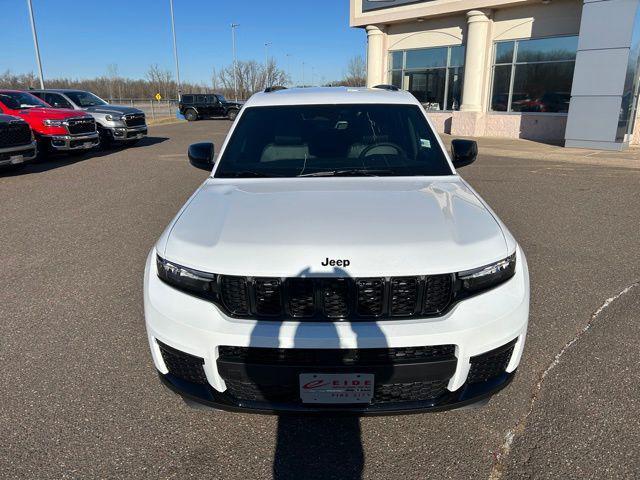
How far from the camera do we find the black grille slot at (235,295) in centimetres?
217

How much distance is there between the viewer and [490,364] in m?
2.24

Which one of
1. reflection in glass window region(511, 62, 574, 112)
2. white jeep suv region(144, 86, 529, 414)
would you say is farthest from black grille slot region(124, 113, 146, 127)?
white jeep suv region(144, 86, 529, 414)

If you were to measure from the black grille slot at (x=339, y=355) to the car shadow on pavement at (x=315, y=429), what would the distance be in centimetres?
3

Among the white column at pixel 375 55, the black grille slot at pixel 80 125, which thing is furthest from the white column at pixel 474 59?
the black grille slot at pixel 80 125

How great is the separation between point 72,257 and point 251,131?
295 centimetres

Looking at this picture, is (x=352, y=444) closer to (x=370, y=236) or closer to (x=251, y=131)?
(x=370, y=236)

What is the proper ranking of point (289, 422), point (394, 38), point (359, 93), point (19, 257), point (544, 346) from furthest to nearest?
point (394, 38), point (19, 257), point (359, 93), point (544, 346), point (289, 422)

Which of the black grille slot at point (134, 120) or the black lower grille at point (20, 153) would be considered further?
the black grille slot at point (134, 120)

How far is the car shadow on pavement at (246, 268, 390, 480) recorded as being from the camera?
2.07 m

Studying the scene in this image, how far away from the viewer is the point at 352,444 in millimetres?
2490

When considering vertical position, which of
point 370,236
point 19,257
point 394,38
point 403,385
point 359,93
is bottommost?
point 19,257

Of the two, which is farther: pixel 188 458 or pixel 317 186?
pixel 317 186

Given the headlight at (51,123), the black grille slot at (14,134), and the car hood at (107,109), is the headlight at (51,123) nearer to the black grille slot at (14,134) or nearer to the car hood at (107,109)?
the black grille slot at (14,134)

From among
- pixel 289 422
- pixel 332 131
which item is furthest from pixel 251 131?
pixel 289 422
